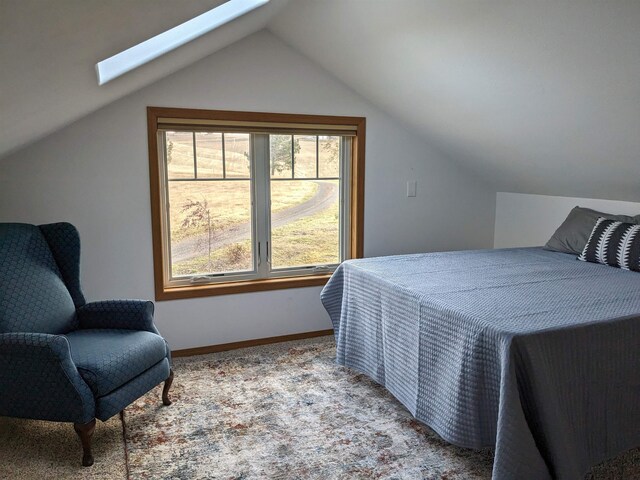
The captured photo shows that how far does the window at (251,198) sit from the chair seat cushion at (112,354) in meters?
0.83

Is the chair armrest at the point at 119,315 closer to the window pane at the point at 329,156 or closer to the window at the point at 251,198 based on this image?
the window at the point at 251,198

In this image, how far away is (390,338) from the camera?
2672mm

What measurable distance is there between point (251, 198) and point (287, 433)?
1763 millimetres

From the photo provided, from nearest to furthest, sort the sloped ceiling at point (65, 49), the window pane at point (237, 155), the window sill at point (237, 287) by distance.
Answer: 1. the sloped ceiling at point (65, 49)
2. the window sill at point (237, 287)
3. the window pane at point (237, 155)

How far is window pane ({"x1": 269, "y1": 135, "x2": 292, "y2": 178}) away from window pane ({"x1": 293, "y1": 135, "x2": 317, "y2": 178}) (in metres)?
0.04

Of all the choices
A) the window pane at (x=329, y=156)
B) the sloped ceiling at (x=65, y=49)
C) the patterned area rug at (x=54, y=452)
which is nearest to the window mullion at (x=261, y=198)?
the window pane at (x=329, y=156)

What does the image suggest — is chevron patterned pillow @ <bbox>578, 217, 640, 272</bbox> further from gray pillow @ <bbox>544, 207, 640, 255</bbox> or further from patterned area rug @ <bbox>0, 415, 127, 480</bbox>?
patterned area rug @ <bbox>0, 415, 127, 480</bbox>

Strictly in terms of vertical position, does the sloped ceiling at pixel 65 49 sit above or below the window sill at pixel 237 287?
above

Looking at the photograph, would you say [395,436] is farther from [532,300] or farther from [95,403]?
[95,403]

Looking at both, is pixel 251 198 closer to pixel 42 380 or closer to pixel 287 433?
pixel 287 433

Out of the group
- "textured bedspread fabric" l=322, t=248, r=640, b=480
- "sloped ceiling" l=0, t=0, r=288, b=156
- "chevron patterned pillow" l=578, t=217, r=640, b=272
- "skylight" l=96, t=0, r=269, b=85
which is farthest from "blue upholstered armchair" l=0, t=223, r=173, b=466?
"chevron patterned pillow" l=578, t=217, r=640, b=272

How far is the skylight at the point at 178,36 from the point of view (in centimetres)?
239

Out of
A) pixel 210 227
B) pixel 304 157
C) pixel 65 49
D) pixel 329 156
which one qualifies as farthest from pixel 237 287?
pixel 65 49

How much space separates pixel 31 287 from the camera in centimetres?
251
